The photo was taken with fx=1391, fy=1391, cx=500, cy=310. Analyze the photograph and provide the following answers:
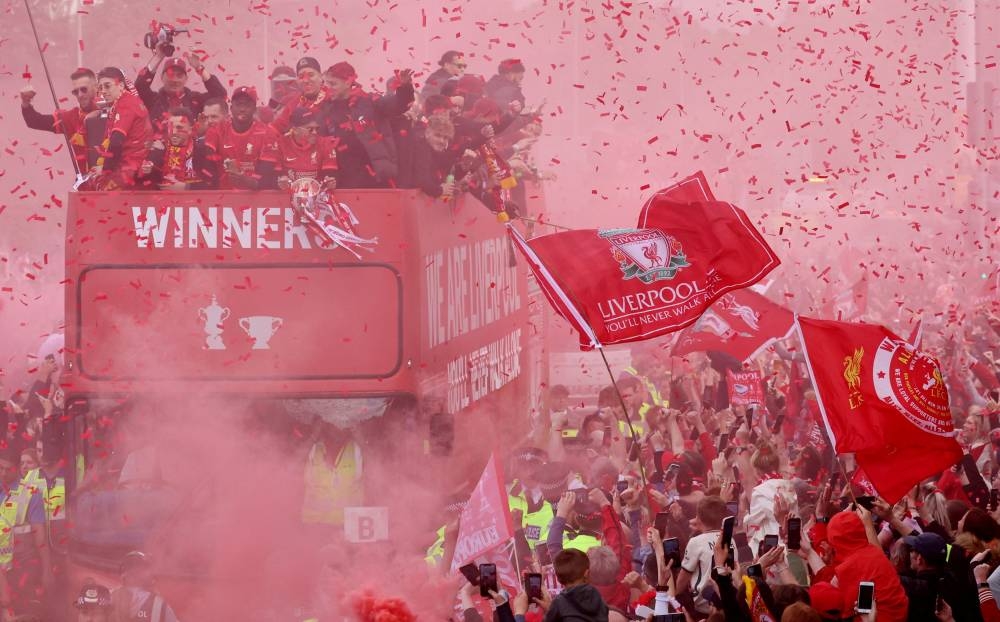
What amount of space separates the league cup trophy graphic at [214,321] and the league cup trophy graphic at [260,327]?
0.14m

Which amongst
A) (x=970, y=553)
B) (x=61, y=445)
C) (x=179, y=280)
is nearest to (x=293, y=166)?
(x=179, y=280)

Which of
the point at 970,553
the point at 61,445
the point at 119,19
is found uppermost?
the point at 119,19

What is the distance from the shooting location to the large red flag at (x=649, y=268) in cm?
875

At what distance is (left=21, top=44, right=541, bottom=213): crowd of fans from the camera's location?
32.8 feet

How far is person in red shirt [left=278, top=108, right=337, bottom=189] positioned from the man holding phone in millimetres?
4087

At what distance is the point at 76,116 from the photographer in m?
10.6

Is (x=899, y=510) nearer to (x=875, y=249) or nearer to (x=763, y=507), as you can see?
(x=763, y=507)

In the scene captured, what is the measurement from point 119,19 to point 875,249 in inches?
700

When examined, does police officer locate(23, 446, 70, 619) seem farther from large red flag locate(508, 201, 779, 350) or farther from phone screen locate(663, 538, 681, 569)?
phone screen locate(663, 538, 681, 569)

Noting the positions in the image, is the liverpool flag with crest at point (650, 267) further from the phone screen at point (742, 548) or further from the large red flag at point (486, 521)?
the phone screen at point (742, 548)

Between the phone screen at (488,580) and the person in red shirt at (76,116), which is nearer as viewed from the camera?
the phone screen at (488,580)

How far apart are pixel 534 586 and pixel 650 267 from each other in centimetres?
383

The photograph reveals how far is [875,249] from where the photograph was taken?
29625mm

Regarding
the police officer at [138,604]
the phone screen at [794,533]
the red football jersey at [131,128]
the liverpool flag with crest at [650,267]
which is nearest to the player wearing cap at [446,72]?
the red football jersey at [131,128]
